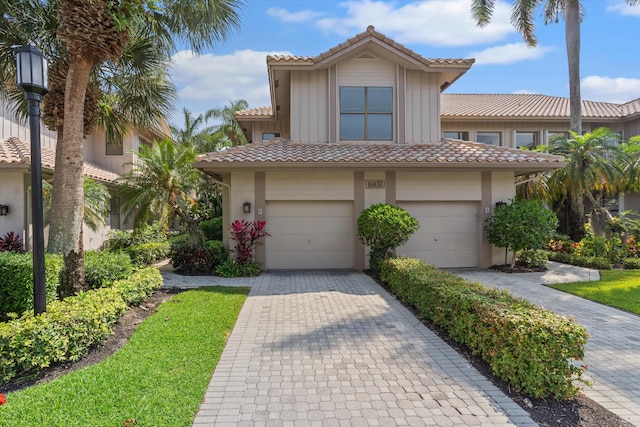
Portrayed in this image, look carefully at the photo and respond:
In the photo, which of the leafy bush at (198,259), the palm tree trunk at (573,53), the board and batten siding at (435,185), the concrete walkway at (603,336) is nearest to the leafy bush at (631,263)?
the concrete walkway at (603,336)

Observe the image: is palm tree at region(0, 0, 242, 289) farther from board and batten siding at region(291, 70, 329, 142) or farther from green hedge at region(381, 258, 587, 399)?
green hedge at region(381, 258, 587, 399)

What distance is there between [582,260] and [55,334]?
47.4ft

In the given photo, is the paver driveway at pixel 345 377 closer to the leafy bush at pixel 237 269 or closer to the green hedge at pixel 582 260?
the leafy bush at pixel 237 269

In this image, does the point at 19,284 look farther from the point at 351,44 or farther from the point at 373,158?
the point at 351,44

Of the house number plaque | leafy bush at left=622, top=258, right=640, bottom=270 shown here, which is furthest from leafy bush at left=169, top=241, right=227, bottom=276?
leafy bush at left=622, top=258, right=640, bottom=270

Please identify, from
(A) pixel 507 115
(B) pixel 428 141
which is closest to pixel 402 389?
(B) pixel 428 141

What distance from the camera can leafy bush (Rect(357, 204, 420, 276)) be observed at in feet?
31.5

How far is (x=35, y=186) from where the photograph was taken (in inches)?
185

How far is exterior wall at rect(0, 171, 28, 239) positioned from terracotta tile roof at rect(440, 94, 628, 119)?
55.7 ft

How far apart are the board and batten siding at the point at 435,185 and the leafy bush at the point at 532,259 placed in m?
2.80

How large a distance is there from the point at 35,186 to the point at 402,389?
17.8 feet

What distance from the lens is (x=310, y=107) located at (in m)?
11.9

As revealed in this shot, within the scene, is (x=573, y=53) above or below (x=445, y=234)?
above

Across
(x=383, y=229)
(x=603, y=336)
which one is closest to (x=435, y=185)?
(x=383, y=229)
